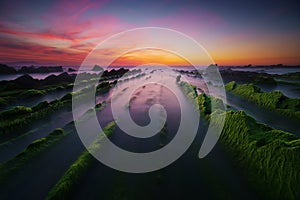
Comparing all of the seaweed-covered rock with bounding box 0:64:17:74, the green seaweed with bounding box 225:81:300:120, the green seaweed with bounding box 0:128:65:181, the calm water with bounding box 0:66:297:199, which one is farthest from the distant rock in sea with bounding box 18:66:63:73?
the green seaweed with bounding box 225:81:300:120

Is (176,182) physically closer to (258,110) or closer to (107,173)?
(107,173)

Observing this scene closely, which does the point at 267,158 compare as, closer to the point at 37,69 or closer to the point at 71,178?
the point at 71,178

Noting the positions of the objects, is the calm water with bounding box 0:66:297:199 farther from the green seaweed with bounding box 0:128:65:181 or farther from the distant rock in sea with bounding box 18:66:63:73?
the distant rock in sea with bounding box 18:66:63:73

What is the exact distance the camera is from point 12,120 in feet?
29.0

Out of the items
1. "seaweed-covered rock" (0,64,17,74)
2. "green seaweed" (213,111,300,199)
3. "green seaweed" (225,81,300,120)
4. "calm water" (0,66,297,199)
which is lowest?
"calm water" (0,66,297,199)

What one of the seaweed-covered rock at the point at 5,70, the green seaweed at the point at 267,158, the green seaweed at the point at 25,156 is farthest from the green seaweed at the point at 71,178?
the seaweed-covered rock at the point at 5,70

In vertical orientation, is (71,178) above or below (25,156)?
above

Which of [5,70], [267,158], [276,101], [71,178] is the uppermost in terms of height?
[5,70]

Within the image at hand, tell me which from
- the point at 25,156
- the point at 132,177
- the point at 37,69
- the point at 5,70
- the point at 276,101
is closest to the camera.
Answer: the point at 132,177

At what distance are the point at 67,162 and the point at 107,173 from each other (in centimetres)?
186

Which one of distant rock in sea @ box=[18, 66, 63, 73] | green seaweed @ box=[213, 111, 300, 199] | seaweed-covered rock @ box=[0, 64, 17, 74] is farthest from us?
distant rock in sea @ box=[18, 66, 63, 73]

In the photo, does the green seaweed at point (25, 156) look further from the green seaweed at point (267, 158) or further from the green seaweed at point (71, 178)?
the green seaweed at point (267, 158)

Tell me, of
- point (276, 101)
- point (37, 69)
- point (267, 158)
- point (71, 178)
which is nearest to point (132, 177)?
point (71, 178)

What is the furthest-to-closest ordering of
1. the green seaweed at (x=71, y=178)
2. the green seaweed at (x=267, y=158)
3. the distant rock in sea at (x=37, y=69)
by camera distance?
the distant rock in sea at (x=37, y=69) < the green seaweed at (x=71, y=178) < the green seaweed at (x=267, y=158)
